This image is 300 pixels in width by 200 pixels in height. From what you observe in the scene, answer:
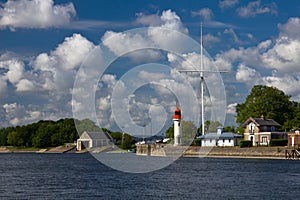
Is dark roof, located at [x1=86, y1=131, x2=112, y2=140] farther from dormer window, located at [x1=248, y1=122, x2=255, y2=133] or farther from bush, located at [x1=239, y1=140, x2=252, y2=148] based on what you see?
bush, located at [x1=239, y1=140, x2=252, y2=148]

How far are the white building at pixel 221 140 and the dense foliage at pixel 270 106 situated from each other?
788cm

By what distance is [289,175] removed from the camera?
175ft

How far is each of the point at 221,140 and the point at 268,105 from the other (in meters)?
13.7

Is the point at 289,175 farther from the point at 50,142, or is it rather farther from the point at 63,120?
the point at 63,120

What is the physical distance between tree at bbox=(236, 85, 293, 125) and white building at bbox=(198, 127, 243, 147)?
8.21m

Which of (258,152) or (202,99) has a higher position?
(202,99)

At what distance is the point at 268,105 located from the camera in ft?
364

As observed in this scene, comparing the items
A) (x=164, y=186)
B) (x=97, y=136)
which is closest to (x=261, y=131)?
(x=164, y=186)

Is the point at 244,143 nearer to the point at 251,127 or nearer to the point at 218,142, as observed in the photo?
the point at 251,127

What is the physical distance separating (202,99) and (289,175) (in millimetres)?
57172

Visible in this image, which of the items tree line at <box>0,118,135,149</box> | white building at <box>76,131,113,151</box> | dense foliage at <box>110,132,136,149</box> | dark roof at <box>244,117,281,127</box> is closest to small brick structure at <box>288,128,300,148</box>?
dark roof at <box>244,117,281,127</box>

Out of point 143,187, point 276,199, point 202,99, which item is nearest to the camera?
point 276,199

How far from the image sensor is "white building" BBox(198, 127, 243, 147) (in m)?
104

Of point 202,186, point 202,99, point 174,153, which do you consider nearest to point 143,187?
point 202,186
